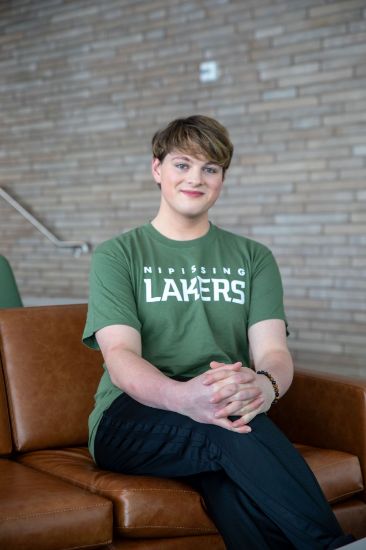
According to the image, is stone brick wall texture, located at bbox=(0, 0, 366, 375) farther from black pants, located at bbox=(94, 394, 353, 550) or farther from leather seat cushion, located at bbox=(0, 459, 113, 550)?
leather seat cushion, located at bbox=(0, 459, 113, 550)

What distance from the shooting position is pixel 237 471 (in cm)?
173

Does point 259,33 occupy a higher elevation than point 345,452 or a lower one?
higher

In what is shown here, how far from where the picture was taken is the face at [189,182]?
2.08 m

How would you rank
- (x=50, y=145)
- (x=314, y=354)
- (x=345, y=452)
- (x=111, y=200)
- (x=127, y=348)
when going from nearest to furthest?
(x=127, y=348)
(x=345, y=452)
(x=314, y=354)
(x=111, y=200)
(x=50, y=145)

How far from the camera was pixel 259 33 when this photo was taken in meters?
4.81

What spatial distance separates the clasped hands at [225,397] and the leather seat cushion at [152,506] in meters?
0.22

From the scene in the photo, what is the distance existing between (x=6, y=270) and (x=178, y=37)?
2.72 m

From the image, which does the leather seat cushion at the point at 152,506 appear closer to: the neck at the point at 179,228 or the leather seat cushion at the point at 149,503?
the leather seat cushion at the point at 149,503

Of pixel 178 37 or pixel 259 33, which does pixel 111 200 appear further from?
pixel 259 33

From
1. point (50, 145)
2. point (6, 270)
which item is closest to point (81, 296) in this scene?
point (50, 145)

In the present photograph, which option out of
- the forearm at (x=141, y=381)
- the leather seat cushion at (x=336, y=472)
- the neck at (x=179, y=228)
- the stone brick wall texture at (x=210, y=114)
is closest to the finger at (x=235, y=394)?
the forearm at (x=141, y=381)

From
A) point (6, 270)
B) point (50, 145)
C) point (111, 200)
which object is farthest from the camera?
point (50, 145)

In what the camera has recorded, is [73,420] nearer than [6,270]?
Yes

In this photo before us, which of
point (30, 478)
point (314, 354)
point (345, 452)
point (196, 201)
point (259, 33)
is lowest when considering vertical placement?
point (314, 354)
